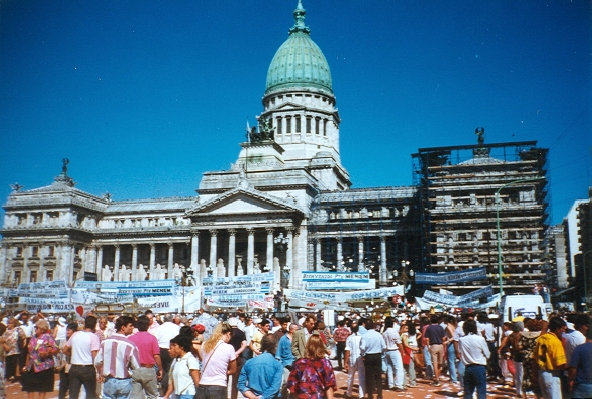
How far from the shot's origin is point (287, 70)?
9294 cm

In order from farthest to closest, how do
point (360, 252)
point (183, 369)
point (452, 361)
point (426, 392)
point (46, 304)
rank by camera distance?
point (360, 252)
point (46, 304)
point (452, 361)
point (426, 392)
point (183, 369)

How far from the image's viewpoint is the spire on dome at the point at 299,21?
322 ft

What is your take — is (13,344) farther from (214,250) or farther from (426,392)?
(214,250)

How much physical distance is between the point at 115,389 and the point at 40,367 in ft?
10.4

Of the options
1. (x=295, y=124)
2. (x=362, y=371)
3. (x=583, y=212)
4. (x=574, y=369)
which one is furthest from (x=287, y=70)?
(x=574, y=369)

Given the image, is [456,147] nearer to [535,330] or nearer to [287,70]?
[287,70]

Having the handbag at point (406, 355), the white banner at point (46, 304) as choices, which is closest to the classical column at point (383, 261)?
the white banner at point (46, 304)

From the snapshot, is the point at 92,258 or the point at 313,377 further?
the point at 92,258

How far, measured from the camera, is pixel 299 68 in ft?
304

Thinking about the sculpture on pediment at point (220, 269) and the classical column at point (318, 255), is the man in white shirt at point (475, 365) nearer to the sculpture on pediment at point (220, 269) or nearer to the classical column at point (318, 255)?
the classical column at point (318, 255)

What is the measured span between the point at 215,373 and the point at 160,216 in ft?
247

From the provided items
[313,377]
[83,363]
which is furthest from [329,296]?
[313,377]

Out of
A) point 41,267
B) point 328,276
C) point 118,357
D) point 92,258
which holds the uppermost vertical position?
point 92,258

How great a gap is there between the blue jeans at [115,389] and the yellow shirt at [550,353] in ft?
27.5
